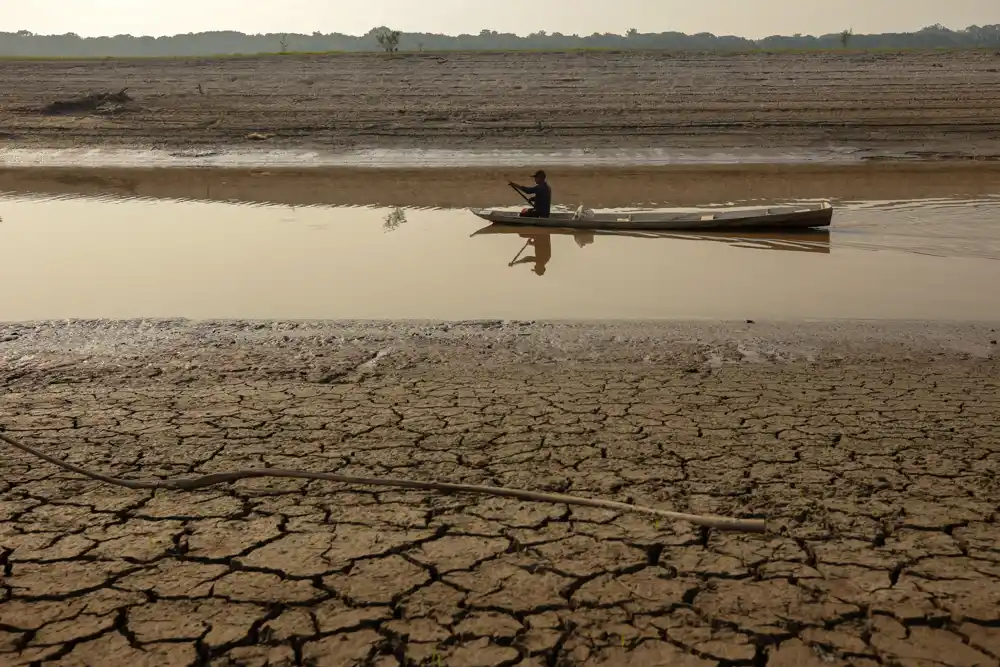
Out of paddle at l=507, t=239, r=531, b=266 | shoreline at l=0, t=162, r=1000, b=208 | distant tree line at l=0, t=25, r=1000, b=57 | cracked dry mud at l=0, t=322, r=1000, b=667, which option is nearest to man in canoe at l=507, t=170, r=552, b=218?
paddle at l=507, t=239, r=531, b=266

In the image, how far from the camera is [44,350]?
6.88 meters

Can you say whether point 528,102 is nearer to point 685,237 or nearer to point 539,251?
point 685,237

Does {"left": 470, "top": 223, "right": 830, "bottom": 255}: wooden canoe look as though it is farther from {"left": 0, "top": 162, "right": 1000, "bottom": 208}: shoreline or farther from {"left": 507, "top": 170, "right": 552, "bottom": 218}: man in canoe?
{"left": 0, "top": 162, "right": 1000, "bottom": 208}: shoreline

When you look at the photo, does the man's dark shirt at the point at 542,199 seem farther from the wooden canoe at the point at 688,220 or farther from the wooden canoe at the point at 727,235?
the wooden canoe at the point at 727,235

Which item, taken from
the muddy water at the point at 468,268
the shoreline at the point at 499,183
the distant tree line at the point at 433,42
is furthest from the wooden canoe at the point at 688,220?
the distant tree line at the point at 433,42

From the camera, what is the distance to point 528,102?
2398cm

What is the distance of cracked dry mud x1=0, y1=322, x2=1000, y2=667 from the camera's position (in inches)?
127

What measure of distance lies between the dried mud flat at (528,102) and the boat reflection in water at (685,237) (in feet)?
28.6

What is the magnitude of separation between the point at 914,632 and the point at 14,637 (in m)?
3.03

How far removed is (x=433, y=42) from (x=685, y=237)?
76964mm

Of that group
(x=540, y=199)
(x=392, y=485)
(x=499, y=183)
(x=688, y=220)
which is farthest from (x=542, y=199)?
(x=392, y=485)

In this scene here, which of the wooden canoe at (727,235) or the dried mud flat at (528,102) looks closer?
the wooden canoe at (727,235)

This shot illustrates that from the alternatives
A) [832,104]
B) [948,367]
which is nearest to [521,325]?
[948,367]

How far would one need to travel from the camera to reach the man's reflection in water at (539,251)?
1042 cm
